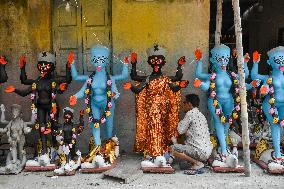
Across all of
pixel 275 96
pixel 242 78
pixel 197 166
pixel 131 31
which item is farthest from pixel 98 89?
pixel 275 96

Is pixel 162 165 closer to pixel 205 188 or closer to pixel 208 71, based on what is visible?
pixel 205 188

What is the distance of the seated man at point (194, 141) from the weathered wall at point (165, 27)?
1162 millimetres

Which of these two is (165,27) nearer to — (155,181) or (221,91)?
(221,91)

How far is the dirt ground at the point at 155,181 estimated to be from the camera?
6871 mm

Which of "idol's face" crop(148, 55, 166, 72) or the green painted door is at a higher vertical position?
the green painted door

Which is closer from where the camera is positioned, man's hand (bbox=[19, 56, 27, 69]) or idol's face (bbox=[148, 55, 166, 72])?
idol's face (bbox=[148, 55, 166, 72])

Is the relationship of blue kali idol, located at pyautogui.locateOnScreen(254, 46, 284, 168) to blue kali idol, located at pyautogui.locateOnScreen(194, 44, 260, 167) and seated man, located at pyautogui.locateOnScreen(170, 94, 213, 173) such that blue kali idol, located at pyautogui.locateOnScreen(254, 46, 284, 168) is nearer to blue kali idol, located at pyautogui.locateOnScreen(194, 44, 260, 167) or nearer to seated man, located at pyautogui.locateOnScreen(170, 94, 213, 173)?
blue kali idol, located at pyautogui.locateOnScreen(194, 44, 260, 167)

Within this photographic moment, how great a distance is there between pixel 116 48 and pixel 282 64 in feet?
9.64

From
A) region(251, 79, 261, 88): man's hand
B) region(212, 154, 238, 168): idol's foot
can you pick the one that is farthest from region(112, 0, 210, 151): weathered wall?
region(212, 154, 238, 168): idol's foot

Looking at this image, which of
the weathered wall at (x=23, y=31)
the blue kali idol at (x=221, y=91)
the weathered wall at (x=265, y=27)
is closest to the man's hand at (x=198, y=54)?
the blue kali idol at (x=221, y=91)

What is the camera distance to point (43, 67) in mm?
7750

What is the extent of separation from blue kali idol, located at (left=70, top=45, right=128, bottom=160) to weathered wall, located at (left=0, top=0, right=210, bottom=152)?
689mm

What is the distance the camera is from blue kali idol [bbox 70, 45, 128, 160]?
7684 millimetres

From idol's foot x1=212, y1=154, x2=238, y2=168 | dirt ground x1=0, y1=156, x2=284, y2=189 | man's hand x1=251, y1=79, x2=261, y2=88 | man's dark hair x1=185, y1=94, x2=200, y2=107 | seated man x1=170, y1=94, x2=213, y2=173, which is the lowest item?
dirt ground x1=0, y1=156, x2=284, y2=189
